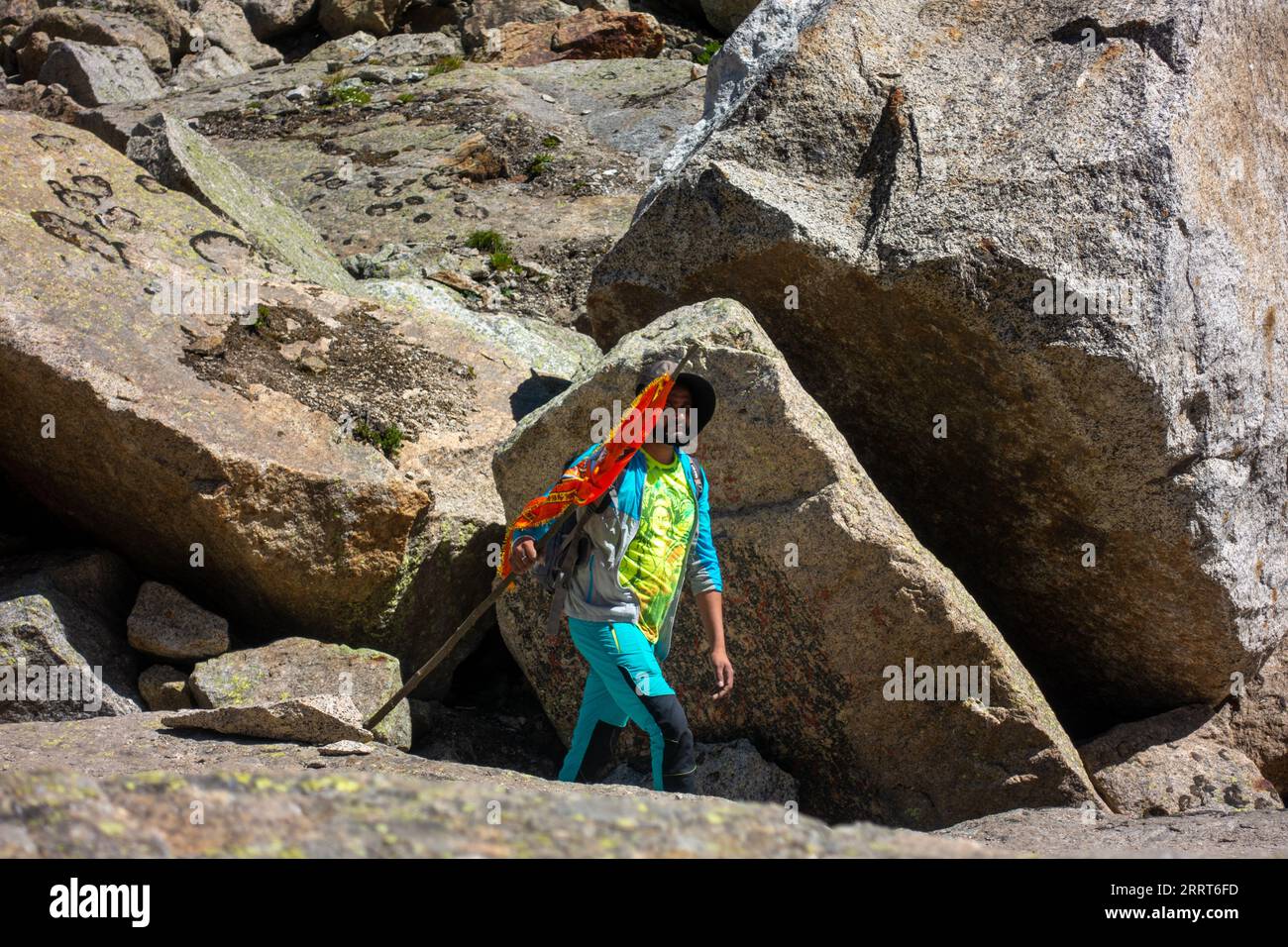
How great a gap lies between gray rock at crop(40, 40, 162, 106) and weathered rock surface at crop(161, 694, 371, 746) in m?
14.4

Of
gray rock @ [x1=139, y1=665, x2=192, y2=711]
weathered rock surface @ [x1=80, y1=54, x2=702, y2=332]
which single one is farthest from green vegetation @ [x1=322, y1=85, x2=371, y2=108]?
gray rock @ [x1=139, y1=665, x2=192, y2=711]

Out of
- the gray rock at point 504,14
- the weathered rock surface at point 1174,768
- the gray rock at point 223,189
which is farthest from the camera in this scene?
the gray rock at point 504,14

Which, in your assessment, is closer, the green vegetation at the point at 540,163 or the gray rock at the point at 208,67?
the green vegetation at the point at 540,163

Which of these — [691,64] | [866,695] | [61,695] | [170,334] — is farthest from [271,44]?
[866,695]

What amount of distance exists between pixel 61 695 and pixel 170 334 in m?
2.26

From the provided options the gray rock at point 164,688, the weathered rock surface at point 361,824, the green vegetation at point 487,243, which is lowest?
the gray rock at point 164,688

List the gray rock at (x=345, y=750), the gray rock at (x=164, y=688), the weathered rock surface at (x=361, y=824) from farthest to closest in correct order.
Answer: the gray rock at (x=164, y=688)
the gray rock at (x=345, y=750)
the weathered rock surface at (x=361, y=824)

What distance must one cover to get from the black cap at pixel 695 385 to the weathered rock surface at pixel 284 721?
2161mm

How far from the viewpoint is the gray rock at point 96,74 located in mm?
17766

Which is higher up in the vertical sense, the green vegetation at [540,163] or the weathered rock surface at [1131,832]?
the green vegetation at [540,163]

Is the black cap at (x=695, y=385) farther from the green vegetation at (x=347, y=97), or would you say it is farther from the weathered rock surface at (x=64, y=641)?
the green vegetation at (x=347, y=97)

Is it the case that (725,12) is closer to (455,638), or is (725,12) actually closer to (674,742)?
(455,638)

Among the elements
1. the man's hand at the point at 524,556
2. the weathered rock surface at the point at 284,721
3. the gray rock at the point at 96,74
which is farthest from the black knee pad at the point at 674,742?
the gray rock at the point at 96,74

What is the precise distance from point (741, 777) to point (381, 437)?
3.23m
